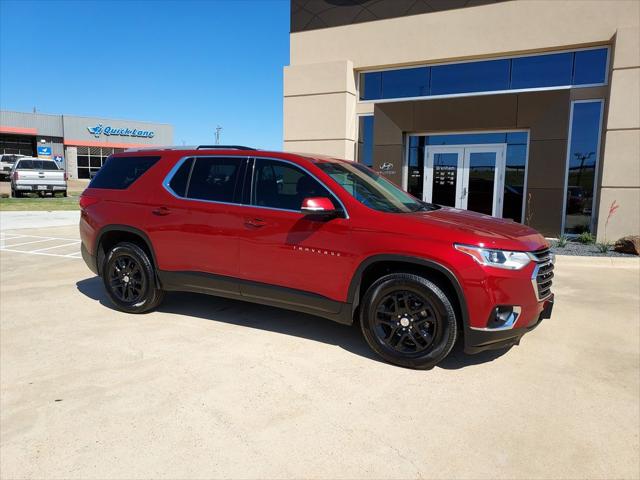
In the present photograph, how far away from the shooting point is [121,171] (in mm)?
5461

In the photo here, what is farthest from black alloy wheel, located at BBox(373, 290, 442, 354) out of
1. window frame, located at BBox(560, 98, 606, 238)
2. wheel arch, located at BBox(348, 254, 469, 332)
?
window frame, located at BBox(560, 98, 606, 238)

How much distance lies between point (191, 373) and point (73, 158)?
2120 inches

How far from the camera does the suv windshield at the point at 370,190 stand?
13.9 ft

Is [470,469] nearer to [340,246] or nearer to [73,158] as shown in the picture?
[340,246]

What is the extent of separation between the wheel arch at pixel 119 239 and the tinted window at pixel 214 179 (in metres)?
0.78

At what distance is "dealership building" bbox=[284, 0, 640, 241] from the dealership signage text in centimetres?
4404

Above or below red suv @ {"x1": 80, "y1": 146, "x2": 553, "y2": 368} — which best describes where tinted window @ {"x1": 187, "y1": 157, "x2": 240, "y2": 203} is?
above

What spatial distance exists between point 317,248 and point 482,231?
1.40 m

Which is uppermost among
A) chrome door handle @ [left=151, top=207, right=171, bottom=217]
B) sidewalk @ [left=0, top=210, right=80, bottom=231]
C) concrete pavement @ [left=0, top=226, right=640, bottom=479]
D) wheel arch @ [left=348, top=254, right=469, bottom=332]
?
chrome door handle @ [left=151, top=207, right=171, bottom=217]

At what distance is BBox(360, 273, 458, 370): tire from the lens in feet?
12.1

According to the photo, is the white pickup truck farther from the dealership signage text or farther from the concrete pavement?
the dealership signage text

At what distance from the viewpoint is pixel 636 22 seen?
1037cm

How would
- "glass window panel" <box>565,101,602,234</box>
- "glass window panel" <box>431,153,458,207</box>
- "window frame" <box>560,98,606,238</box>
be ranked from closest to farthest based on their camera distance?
"window frame" <box>560,98,606,238</box> → "glass window panel" <box>565,101,602,234</box> → "glass window panel" <box>431,153,458,207</box>

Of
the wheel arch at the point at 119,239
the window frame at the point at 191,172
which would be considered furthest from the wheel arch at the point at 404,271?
the wheel arch at the point at 119,239
